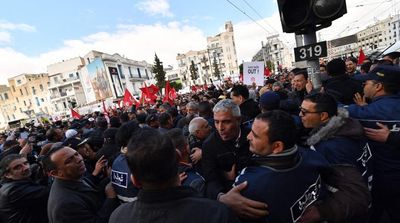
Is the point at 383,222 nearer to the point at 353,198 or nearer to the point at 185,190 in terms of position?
the point at 353,198

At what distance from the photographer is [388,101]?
2846 millimetres

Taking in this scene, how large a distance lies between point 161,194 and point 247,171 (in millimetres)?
597

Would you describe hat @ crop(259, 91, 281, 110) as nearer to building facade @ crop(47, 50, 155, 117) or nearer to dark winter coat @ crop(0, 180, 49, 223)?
dark winter coat @ crop(0, 180, 49, 223)

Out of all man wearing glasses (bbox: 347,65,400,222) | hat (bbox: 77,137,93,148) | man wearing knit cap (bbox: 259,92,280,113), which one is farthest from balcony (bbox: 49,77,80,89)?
man wearing glasses (bbox: 347,65,400,222)

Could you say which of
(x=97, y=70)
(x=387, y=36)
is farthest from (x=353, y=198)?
(x=387, y=36)

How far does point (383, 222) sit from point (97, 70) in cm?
5672

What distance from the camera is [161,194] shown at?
141 centimetres

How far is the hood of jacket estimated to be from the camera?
2.12 metres

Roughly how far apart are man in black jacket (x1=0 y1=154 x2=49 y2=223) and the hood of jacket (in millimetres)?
3118

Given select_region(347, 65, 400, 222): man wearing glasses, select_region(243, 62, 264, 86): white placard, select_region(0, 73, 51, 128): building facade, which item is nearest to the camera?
select_region(347, 65, 400, 222): man wearing glasses

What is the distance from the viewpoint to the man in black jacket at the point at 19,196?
3104 millimetres

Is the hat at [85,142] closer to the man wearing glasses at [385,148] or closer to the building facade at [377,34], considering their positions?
the man wearing glasses at [385,148]

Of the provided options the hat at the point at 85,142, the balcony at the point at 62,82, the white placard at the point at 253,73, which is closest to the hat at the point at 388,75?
the hat at the point at 85,142

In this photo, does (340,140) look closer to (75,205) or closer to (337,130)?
(337,130)
